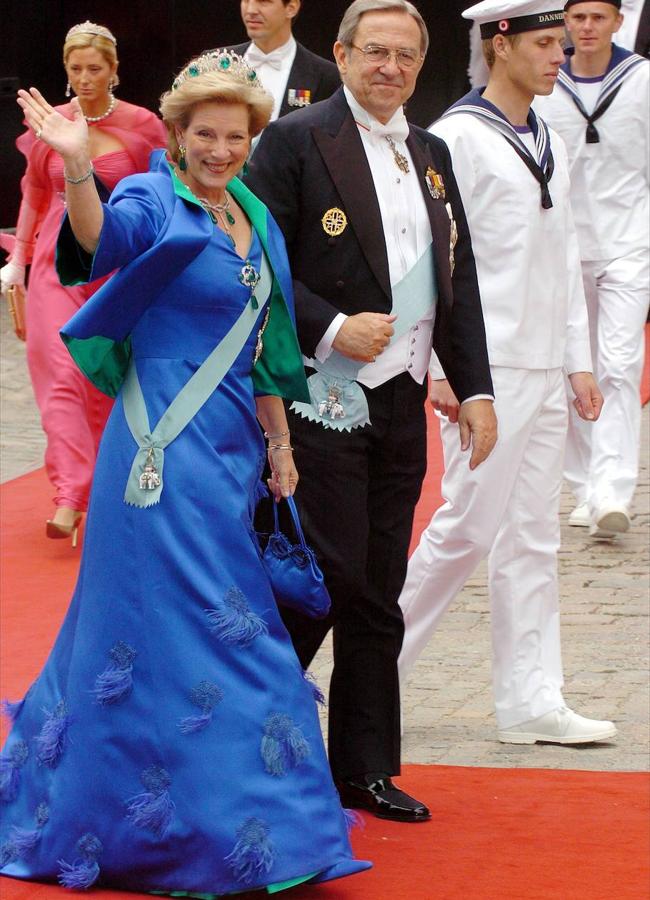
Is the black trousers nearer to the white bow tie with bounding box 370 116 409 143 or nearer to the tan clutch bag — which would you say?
the white bow tie with bounding box 370 116 409 143

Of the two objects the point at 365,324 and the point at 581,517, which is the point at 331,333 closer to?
the point at 365,324

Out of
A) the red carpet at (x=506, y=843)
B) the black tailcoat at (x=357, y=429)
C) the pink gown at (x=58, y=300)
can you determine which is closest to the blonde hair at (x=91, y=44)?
the pink gown at (x=58, y=300)

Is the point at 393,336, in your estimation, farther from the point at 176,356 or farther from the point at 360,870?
the point at 360,870

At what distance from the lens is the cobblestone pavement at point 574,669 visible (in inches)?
212

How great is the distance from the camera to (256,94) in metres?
4.07

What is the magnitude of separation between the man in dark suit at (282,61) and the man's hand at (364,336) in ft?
13.5

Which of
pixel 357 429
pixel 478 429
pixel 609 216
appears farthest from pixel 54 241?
pixel 357 429

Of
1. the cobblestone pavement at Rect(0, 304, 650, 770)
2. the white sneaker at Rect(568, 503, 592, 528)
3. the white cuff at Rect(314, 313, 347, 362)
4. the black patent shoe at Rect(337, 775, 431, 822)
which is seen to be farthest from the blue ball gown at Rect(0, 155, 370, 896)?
the white sneaker at Rect(568, 503, 592, 528)

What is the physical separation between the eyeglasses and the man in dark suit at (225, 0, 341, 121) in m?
3.88

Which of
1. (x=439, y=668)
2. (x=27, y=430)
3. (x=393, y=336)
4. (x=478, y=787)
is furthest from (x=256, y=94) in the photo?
(x=27, y=430)

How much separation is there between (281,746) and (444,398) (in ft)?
4.52

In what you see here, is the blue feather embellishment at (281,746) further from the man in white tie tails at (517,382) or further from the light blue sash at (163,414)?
the man in white tie tails at (517,382)

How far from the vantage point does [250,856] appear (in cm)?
381

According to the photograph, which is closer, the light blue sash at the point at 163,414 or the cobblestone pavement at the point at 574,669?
the light blue sash at the point at 163,414
